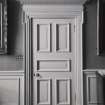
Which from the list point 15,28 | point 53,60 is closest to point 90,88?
point 53,60

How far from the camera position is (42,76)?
398cm

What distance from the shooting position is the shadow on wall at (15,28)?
12.9 feet

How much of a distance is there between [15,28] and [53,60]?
2.86 ft

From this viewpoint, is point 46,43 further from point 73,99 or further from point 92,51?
point 73,99

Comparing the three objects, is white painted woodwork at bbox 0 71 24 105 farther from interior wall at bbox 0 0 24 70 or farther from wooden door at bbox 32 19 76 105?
wooden door at bbox 32 19 76 105

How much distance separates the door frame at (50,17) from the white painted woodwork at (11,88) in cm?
11

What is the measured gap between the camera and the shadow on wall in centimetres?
392

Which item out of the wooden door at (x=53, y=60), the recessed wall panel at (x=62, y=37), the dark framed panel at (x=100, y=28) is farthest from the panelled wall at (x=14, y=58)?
the dark framed panel at (x=100, y=28)

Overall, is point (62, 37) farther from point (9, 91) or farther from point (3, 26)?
point (9, 91)

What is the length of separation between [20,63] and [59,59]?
690 mm

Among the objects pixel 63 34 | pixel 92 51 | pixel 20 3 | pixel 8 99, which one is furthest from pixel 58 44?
pixel 8 99

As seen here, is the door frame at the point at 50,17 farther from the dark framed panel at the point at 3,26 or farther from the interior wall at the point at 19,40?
the dark framed panel at the point at 3,26

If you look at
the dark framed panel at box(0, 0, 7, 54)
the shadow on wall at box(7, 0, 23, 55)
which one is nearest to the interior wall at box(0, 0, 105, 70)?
the shadow on wall at box(7, 0, 23, 55)

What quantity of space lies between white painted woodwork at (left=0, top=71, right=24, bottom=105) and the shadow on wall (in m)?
0.42
